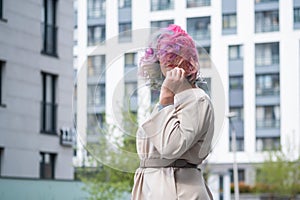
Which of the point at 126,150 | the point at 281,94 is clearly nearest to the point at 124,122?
the point at 126,150

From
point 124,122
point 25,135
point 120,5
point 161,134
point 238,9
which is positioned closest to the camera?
point 161,134

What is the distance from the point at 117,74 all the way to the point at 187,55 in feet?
0.63

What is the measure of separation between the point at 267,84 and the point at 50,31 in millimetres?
8820

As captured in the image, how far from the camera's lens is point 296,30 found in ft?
48.1

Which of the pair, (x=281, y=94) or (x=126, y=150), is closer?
(x=126, y=150)

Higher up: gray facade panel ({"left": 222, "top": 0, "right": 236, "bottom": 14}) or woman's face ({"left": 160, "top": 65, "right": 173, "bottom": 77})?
gray facade panel ({"left": 222, "top": 0, "right": 236, "bottom": 14})

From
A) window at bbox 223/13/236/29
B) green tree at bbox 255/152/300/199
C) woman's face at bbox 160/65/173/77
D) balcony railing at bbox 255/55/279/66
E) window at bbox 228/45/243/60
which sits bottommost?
green tree at bbox 255/152/300/199

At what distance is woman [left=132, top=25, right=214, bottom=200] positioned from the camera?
110 cm

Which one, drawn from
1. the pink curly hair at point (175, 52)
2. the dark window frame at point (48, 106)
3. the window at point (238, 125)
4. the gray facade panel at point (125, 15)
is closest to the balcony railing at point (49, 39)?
the dark window frame at point (48, 106)

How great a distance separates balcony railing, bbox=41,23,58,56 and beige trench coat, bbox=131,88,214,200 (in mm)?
5734

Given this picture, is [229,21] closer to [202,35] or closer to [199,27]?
[202,35]

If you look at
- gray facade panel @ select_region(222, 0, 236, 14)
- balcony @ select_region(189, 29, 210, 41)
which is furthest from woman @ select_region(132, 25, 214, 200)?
balcony @ select_region(189, 29, 210, 41)

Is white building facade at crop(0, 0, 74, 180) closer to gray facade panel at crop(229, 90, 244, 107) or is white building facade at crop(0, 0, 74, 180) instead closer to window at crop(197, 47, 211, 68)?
window at crop(197, 47, 211, 68)

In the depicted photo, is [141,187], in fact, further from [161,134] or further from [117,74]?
[117,74]
